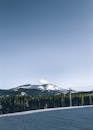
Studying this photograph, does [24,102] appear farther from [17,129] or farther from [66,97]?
[17,129]

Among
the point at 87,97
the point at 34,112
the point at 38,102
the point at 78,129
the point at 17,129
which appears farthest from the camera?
the point at 87,97

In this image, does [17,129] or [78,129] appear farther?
[17,129]

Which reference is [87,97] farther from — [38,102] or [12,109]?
[12,109]

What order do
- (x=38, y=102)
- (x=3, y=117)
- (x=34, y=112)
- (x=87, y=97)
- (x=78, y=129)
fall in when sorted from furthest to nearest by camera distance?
(x=87, y=97) → (x=38, y=102) → (x=34, y=112) → (x=3, y=117) → (x=78, y=129)

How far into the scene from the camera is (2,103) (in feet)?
531

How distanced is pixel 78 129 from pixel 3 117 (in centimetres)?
6595

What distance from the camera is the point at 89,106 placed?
586 ft

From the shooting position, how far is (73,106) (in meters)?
177

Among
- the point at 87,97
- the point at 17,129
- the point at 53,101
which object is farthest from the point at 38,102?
the point at 17,129

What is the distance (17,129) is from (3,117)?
5203 cm

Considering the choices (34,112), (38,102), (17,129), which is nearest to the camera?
(17,129)

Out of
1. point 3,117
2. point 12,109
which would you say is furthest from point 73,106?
point 3,117

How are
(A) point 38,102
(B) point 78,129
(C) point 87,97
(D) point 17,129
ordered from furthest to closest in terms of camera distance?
(C) point 87,97 → (A) point 38,102 → (D) point 17,129 → (B) point 78,129

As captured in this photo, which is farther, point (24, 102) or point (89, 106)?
point (89, 106)
